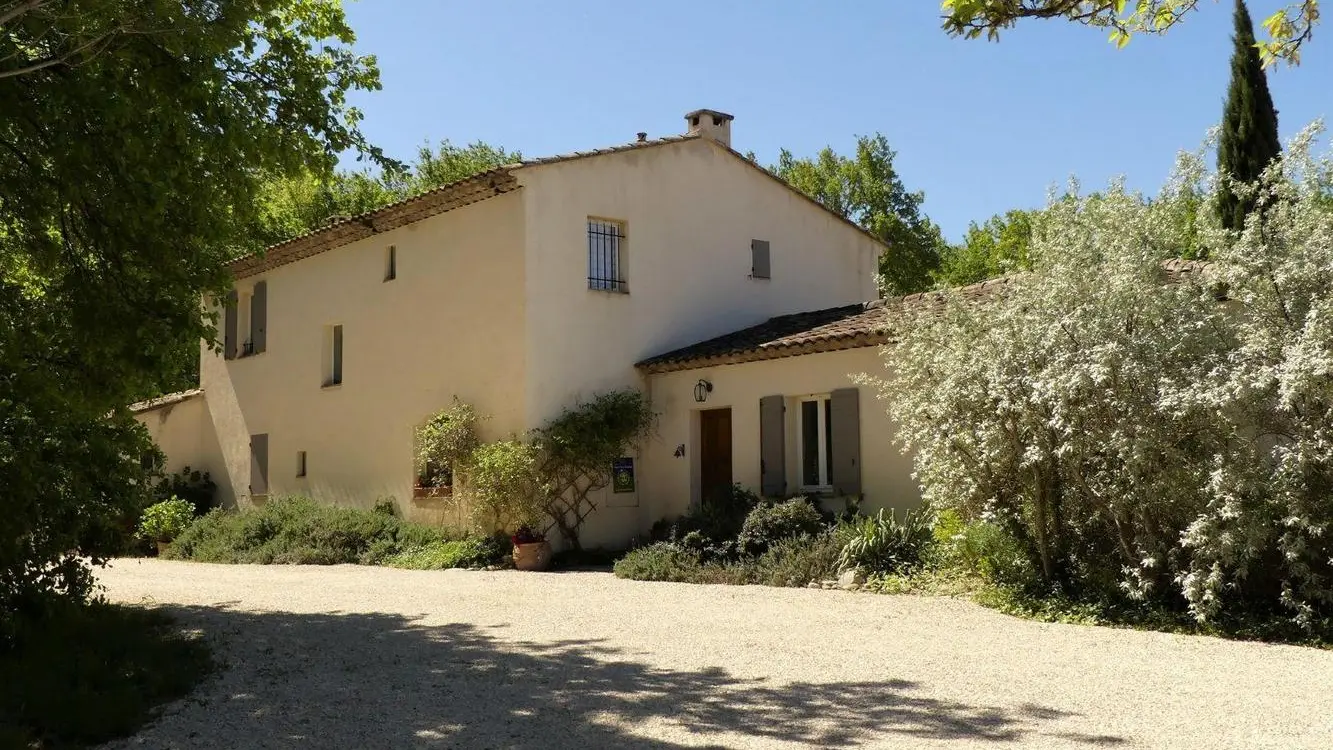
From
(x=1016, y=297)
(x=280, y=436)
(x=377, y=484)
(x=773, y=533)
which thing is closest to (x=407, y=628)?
(x=773, y=533)

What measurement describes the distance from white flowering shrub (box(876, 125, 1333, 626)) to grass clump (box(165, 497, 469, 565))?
8.81 metres

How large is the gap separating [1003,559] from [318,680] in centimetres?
628

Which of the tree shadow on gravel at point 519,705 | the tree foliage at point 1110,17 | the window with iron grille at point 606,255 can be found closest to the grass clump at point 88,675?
the tree shadow on gravel at point 519,705

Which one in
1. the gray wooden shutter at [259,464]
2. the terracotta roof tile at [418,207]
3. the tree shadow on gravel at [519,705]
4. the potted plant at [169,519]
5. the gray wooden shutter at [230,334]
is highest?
the terracotta roof tile at [418,207]

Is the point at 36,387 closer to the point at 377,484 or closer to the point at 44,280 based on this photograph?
the point at 44,280

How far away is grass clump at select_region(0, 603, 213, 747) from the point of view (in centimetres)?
589

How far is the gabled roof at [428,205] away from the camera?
15.6m

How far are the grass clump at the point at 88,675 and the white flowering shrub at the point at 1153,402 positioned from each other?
6.59 metres

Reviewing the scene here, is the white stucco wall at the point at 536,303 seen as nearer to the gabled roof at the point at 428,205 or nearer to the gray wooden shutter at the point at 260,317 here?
the gabled roof at the point at 428,205

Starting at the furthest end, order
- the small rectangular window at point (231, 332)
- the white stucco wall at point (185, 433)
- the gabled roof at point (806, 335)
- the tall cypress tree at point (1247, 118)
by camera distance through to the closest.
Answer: the white stucco wall at point (185, 433), the small rectangular window at point (231, 332), the tall cypress tree at point (1247, 118), the gabled roof at point (806, 335)

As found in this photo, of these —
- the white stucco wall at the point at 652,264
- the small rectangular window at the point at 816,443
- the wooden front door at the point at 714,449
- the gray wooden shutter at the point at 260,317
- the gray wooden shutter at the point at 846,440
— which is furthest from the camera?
the gray wooden shutter at the point at 260,317

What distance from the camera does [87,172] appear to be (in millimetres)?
7781

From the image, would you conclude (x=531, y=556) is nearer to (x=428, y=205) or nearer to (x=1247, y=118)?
(x=428, y=205)

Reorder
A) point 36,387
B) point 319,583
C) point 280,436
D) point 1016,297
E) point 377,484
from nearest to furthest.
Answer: point 36,387, point 1016,297, point 319,583, point 377,484, point 280,436
